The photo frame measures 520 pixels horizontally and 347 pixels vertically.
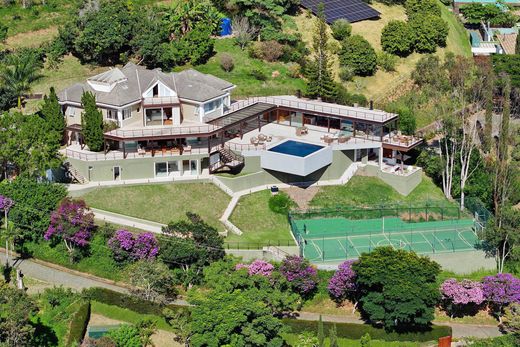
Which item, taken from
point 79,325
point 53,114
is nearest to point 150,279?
point 79,325

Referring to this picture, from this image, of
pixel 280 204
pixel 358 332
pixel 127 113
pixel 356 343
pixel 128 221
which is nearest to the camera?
pixel 356 343

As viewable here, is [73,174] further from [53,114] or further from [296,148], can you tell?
[296,148]

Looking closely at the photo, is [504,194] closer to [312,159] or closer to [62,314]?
[312,159]

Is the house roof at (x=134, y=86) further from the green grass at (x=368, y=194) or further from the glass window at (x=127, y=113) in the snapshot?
the green grass at (x=368, y=194)

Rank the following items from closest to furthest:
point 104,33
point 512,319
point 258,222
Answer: point 512,319 < point 258,222 < point 104,33

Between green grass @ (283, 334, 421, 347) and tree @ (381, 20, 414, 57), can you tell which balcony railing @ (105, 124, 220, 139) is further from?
tree @ (381, 20, 414, 57)

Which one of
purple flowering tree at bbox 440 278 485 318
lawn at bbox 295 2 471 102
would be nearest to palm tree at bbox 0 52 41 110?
lawn at bbox 295 2 471 102
